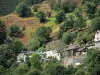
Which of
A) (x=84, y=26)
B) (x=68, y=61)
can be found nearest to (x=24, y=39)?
(x=84, y=26)

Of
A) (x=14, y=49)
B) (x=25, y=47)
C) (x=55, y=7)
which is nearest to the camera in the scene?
(x=14, y=49)

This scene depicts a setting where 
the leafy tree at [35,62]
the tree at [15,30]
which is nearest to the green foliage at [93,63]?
the leafy tree at [35,62]

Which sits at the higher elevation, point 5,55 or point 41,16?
point 5,55

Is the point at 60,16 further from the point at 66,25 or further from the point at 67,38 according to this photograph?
the point at 67,38

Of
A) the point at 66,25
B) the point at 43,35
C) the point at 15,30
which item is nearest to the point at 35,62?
the point at 43,35

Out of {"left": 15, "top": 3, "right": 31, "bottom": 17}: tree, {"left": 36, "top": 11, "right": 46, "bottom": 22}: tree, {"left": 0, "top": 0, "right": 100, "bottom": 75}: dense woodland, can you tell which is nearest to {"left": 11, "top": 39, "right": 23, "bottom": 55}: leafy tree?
{"left": 0, "top": 0, "right": 100, "bottom": 75}: dense woodland

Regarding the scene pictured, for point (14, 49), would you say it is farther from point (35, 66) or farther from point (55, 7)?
point (55, 7)

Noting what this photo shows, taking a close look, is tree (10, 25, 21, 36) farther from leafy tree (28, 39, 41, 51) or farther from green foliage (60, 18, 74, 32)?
leafy tree (28, 39, 41, 51)

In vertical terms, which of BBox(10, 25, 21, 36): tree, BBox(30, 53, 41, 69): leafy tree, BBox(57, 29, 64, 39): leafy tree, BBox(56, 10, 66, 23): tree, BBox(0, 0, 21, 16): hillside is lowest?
BBox(0, 0, 21, 16): hillside
